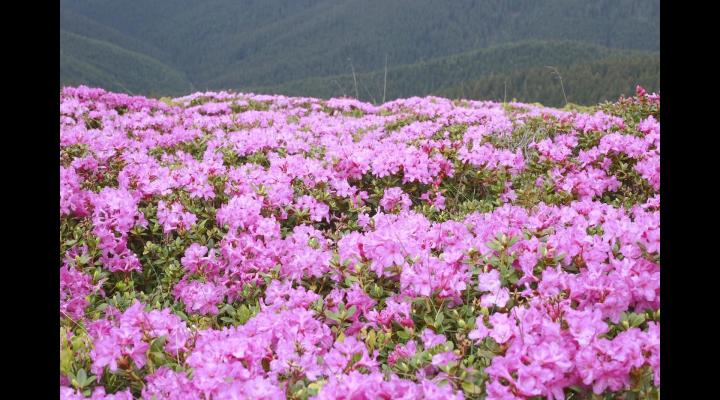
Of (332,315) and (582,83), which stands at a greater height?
(332,315)

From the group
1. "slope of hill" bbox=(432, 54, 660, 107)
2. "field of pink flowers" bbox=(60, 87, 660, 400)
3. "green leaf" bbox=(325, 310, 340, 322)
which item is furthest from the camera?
"slope of hill" bbox=(432, 54, 660, 107)

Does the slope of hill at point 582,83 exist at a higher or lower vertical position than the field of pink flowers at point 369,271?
lower

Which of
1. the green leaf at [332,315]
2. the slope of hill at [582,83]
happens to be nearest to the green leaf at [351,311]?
the green leaf at [332,315]

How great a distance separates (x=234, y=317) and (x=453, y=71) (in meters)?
158

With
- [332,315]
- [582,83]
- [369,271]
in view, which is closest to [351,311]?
[332,315]

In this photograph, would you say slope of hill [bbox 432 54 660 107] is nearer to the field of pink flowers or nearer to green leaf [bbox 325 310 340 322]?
the field of pink flowers

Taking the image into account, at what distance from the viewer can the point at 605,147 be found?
6699mm

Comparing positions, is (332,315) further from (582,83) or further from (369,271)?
(582,83)

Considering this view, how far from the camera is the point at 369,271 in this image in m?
4.15

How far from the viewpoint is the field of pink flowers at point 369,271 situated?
298 centimetres

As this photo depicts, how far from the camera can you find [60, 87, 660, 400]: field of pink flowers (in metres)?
2.98

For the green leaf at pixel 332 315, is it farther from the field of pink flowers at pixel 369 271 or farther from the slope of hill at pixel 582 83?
the slope of hill at pixel 582 83

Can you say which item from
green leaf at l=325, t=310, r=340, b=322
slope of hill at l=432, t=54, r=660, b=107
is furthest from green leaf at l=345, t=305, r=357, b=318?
slope of hill at l=432, t=54, r=660, b=107
